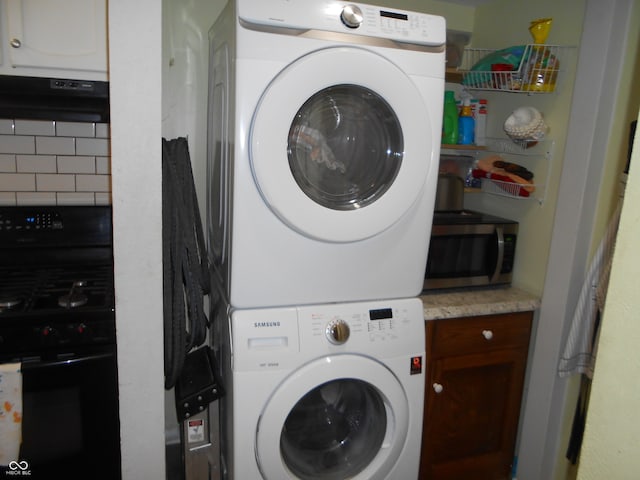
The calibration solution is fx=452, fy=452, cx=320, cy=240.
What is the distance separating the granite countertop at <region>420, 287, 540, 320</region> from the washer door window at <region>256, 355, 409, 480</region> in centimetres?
35

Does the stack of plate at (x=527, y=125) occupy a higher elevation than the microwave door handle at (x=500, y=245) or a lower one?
higher

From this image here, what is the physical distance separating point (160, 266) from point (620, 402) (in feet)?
3.46

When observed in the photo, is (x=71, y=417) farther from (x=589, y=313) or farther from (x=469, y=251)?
(x=589, y=313)

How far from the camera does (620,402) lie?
607 millimetres

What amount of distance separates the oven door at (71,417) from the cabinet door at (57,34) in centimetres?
85

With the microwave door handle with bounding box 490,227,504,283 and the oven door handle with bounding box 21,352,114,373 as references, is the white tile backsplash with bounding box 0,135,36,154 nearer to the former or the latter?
the oven door handle with bounding box 21,352,114,373

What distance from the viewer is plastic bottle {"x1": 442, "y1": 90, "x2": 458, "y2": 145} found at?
1.98 metres

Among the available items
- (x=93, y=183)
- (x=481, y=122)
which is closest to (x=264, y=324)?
(x=93, y=183)

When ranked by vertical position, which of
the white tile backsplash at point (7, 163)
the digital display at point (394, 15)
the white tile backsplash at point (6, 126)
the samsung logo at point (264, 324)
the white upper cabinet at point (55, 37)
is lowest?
the samsung logo at point (264, 324)

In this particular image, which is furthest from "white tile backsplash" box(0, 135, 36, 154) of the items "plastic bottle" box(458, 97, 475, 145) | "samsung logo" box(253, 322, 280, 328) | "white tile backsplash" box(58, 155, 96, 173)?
"plastic bottle" box(458, 97, 475, 145)

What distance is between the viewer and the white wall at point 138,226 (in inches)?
42.9

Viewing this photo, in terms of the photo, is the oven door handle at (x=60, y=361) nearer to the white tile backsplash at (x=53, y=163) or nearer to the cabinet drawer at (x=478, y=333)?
the white tile backsplash at (x=53, y=163)

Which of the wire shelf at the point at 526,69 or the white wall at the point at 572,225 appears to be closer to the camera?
the white wall at the point at 572,225

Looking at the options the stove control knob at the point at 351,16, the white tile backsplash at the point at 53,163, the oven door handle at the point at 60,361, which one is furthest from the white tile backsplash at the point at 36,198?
the stove control knob at the point at 351,16
